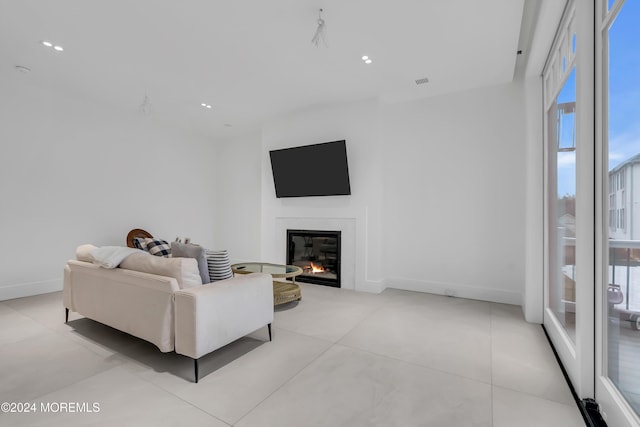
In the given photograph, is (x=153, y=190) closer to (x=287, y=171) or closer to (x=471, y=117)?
(x=287, y=171)

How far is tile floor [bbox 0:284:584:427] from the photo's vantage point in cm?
171

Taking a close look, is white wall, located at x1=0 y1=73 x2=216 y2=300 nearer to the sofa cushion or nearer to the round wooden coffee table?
the round wooden coffee table

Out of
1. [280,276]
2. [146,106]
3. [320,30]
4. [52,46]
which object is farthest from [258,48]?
[146,106]

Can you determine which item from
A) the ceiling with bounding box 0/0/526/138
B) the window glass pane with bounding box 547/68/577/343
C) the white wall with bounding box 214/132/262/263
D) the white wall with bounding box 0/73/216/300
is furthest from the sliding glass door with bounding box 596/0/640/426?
the white wall with bounding box 0/73/216/300

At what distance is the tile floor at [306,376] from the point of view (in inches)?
67.5

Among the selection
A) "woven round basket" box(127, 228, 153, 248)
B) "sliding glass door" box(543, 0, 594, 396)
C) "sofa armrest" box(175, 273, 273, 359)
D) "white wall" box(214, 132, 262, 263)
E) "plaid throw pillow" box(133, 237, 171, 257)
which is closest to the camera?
"sliding glass door" box(543, 0, 594, 396)

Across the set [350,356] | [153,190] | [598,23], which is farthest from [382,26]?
[153,190]

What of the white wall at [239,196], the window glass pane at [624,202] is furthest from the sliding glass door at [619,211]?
the white wall at [239,196]

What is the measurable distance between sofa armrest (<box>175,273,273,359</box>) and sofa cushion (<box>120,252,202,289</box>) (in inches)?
4.2

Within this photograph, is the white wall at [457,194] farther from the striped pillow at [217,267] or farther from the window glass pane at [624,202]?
the striped pillow at [217,267]

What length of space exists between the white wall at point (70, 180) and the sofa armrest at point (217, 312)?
3597mm

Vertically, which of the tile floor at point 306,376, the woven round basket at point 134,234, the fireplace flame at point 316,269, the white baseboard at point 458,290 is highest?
the woven round basket at point 134,234

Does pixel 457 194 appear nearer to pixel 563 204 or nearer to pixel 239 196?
pixel 563 204

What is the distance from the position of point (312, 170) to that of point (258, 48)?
6.81ft
